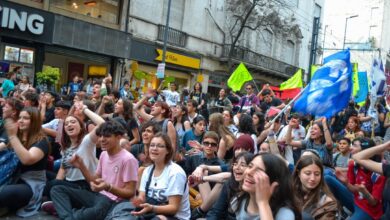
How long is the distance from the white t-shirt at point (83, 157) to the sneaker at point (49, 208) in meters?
0.36

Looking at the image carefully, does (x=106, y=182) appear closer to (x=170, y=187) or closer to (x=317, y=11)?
(x=170, y=187)

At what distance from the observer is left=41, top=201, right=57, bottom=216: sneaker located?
516cm

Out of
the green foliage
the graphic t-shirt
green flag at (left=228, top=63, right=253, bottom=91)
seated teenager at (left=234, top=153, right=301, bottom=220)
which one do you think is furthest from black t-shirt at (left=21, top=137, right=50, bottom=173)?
green flag at (left=228, top=63, right=253, bottom=91)

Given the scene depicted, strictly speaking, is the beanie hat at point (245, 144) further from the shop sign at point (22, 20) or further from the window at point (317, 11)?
the window at point (317, 11)

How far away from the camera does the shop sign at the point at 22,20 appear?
577 inches

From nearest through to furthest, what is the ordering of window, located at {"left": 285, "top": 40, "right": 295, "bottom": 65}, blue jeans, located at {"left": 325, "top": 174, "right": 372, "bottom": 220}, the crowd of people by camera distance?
the crowd of people
blue jeans, located at {"left": 325, "top": 174, "right": 372, "bottom": 220}
window, located at {"left": 285, "top": 40, "right": 295, "bottom": 65}

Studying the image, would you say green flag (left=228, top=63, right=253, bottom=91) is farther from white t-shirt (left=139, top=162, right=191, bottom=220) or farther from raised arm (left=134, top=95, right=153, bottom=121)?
white t-shirt (left=139, top=162, right=191, bottom=220)

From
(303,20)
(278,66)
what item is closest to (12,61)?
(278,66)

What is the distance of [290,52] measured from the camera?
114 ft

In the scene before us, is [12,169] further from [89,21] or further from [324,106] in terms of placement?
[89,21]

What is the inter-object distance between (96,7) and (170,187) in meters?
16.0

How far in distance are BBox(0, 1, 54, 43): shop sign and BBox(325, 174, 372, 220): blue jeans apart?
13.1 m

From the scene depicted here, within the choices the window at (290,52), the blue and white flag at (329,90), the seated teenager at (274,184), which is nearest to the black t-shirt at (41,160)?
the seated teenager at (274,184)

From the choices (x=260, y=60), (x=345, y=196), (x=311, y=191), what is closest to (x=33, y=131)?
(x=311, y=191)
